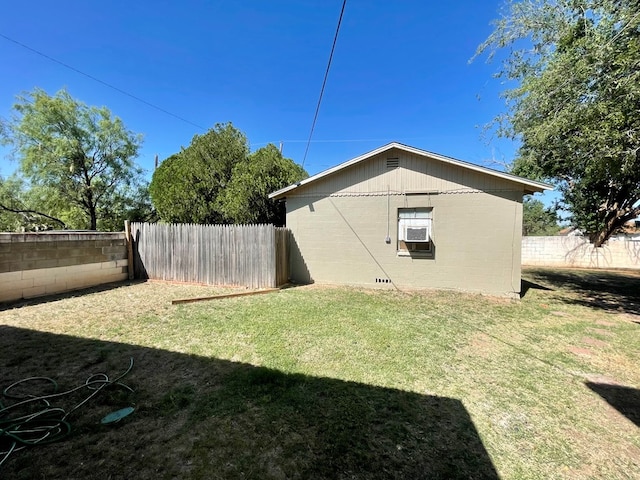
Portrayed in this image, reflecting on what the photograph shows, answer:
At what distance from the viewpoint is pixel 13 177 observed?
48.4 ft

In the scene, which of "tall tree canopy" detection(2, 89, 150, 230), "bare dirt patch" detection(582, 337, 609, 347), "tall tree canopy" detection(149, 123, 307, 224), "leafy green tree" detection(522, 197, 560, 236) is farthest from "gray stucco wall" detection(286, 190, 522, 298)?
"leafy green tree" detection(522, 197, 560, 236)

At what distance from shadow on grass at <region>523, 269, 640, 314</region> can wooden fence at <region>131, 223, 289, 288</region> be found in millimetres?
7635

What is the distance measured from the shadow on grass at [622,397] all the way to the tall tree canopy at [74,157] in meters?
20.7

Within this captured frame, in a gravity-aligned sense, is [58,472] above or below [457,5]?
below

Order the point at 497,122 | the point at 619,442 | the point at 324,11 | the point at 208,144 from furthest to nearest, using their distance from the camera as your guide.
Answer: the point at 208,144
the point at 497,122
the point at 324,11
the point at 619,442

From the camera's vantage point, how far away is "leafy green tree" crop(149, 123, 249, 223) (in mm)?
12000

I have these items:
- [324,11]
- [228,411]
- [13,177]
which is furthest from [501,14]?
[13,177]

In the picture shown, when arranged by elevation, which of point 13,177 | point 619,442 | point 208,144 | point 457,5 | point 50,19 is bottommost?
point 619,442

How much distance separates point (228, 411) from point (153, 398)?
81 centimetres

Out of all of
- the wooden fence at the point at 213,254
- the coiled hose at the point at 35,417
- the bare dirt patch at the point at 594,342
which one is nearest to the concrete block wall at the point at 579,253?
the bare dirt patch at the point at 594,342

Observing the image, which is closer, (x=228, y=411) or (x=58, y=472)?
(x=58, y=472)

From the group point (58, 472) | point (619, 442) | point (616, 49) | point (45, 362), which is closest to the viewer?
point (58, 472)

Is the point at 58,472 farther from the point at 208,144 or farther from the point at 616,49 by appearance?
the point at 208,144

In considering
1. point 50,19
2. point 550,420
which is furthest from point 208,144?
point 550,420
